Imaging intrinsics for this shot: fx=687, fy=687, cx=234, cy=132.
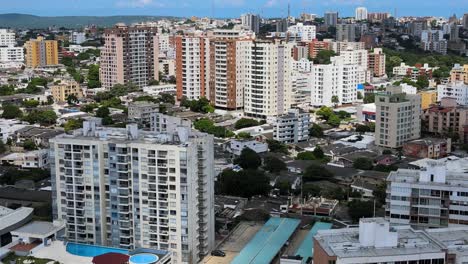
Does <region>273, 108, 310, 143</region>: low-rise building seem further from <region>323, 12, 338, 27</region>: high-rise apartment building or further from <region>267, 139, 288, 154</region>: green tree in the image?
<region>323, 12, 338, 27</region>: high-rise apartment building

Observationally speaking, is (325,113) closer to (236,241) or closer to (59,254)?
(236,241)

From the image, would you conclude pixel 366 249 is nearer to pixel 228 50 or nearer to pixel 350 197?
pixel 350 197

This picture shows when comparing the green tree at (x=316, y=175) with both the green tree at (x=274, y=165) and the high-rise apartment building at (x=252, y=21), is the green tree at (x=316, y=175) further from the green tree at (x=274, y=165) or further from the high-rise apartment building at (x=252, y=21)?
the high-rise apartment building at (x=252, y=21)

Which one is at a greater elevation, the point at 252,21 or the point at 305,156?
the point at 252,21

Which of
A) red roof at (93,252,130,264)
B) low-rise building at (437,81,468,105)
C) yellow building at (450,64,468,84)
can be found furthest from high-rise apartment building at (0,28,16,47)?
red roof at (93,252,130,264)

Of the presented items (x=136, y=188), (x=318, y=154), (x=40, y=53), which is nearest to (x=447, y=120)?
(x=318, y=154)

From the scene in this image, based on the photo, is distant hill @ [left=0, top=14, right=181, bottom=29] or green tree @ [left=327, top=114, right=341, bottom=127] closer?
green tree @ [left=327, top=114, right=341, bottom=127]

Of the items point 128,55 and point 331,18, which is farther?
point 331,18
